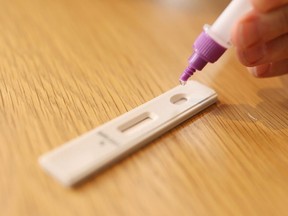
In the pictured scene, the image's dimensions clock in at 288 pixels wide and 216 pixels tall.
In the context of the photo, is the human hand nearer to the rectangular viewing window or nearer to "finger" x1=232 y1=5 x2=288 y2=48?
"finger" x1=232 y1=5 x2=288 y2=48

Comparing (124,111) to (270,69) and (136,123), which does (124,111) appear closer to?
(136,123)

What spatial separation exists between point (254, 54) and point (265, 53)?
20mm

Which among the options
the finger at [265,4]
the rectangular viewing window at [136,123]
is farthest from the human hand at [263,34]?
the rectangular viewing window at [136,123]

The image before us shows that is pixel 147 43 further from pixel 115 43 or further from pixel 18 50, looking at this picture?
pixel 18 50

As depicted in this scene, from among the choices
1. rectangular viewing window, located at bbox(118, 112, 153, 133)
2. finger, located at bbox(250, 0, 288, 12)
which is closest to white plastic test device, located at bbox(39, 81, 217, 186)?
rectangular viewing window, located at bbox(118, 112, 153, 133)

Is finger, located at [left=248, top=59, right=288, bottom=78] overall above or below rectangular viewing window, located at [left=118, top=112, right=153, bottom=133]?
above

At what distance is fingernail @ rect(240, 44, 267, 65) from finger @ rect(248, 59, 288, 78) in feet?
0.16

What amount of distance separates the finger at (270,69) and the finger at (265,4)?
10 cm

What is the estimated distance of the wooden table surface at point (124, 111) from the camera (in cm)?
30

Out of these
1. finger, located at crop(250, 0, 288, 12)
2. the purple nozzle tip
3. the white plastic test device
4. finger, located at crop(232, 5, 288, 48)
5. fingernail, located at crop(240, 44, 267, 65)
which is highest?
the purple nozzle tip

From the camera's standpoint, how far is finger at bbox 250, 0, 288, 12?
38cm

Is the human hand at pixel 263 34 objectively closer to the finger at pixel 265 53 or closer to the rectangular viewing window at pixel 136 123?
the finger at pixel 265 53

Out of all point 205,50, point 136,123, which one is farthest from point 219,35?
point 136,123

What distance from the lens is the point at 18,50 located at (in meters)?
0.51
